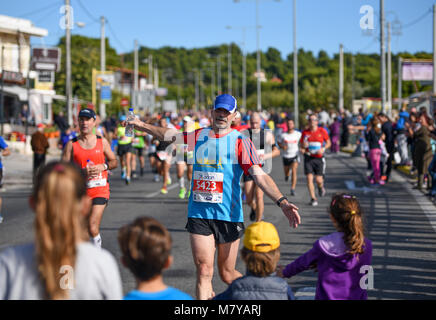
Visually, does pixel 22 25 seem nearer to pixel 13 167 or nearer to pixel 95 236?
pixel 13 167

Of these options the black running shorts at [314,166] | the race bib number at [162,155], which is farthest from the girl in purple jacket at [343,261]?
the race bib number at [162,155]

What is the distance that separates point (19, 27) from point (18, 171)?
2480cm

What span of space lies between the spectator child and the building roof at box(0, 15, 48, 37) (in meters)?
44.8

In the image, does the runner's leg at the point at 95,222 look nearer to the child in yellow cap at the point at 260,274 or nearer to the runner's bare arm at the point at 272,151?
the child in yellow cap at the point at 260,274

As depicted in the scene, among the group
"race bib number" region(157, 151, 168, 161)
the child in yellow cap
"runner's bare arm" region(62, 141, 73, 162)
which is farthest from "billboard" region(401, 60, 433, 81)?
the child in yellow cap

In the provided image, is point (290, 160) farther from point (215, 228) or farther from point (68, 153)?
point (215, 228)

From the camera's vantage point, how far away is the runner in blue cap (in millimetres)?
5496

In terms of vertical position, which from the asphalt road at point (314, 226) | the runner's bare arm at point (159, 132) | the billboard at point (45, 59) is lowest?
the asphalt road at point (314, 226)

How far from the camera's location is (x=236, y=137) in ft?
18.4

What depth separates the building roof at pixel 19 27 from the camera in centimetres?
4534

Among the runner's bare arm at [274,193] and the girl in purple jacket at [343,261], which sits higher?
the runner's bare arm at [274,193]

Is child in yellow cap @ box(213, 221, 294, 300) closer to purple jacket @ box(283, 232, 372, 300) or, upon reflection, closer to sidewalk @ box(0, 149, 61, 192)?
purple jacket @ box(283, 232, 372, 300)

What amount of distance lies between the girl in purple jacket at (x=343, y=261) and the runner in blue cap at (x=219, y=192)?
1183 mm
